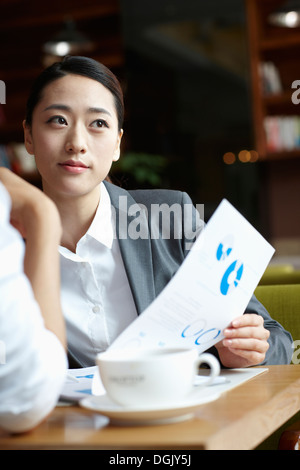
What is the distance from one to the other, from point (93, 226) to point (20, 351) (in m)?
0.75

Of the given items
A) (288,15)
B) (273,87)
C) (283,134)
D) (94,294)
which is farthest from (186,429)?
(273,87)

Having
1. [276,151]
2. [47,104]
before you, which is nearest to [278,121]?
[276,151]

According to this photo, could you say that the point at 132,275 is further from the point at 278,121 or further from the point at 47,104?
the point at 278,121

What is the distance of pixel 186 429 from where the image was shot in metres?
0.74

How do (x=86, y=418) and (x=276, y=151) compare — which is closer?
(x=86, y=418)

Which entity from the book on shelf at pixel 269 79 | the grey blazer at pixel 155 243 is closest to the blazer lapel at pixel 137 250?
the grey blazer at pixel 155 243

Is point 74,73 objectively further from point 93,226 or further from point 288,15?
point 288,15

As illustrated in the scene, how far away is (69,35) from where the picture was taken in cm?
490

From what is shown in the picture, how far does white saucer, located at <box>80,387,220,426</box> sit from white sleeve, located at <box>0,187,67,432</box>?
7 cm

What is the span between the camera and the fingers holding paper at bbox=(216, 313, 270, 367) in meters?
1.08

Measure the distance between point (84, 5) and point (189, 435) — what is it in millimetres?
5075

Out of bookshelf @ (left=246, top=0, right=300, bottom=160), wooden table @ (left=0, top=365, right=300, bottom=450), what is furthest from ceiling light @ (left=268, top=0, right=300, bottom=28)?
wooden table @ (left=0, top=365, right=300, bottom=450)

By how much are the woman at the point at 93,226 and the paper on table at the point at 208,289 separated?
27cm
